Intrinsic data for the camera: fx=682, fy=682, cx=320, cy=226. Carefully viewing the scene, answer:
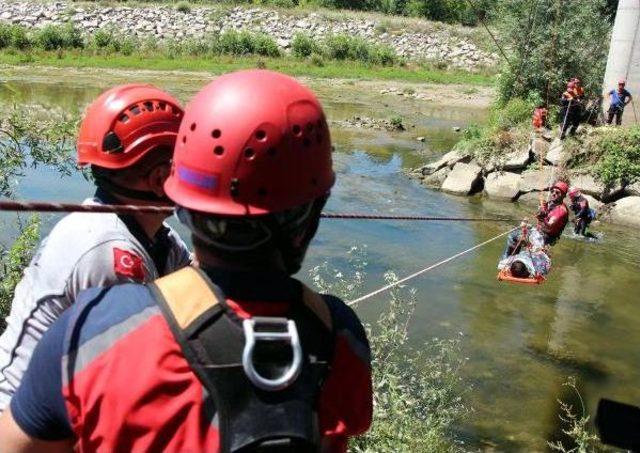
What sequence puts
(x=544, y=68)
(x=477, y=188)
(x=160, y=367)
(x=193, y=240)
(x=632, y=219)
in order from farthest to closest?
(x=544, y=68)
(x=477, y=188)
(x=632, y=219)
(x=193, y=240)
(x=160, y=367)

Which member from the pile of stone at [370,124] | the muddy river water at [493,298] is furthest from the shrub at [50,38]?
the muddy river water at [493,298]

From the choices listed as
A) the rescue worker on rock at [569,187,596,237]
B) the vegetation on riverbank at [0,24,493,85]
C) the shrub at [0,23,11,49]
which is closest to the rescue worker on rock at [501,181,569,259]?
the rescue worker on rock at [569,187,596,237]

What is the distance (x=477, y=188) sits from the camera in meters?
18.1

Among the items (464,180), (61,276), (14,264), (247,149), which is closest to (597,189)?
(464,180)

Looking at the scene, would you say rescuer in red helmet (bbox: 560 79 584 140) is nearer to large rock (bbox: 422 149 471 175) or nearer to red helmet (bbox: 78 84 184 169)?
large rock (bbox: 422 149 471 175)

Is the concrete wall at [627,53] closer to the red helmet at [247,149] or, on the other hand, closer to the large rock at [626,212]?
the large rock at [626,212]

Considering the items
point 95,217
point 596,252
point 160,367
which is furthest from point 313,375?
point 596,252

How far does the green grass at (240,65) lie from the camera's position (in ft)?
122

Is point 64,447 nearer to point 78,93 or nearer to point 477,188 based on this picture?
point 477,188

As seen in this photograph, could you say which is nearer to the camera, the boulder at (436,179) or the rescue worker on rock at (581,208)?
the rescue worker on rock at (581,208)

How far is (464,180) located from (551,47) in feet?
19.7

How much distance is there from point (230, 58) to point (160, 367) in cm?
4109

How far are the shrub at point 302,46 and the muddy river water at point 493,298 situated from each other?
23393mm

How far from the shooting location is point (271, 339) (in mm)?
1369
